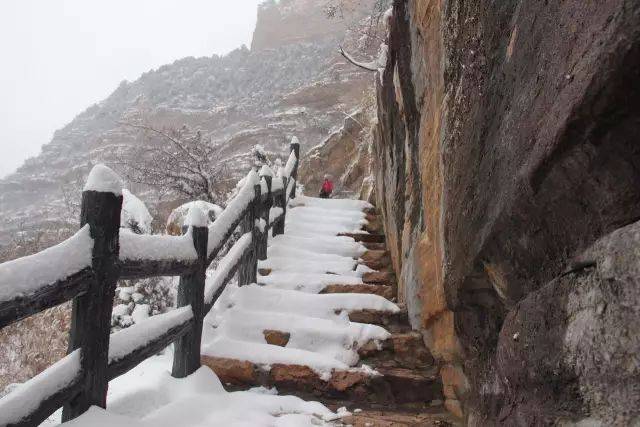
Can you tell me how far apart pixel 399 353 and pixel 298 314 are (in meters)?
1.04

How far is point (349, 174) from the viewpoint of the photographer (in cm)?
1557

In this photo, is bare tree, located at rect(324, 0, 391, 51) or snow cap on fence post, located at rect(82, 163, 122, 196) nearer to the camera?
snow cap on fence post, located at rect(82, 163, 122, 196)

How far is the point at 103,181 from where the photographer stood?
1.96 m

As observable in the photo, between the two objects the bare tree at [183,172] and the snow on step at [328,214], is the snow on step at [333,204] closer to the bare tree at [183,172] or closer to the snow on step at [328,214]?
the snow on step at [328,214]

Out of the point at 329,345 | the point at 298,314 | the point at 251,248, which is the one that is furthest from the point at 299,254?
the point at 329,345

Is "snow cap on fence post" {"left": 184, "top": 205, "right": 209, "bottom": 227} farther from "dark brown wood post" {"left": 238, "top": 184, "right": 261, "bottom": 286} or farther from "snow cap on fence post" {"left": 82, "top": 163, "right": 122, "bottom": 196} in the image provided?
"dark brown wood post" {"left": 238, "top": 184, "right": 261, "bottom": 286}

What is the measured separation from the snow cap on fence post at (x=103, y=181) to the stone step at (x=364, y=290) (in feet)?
9.79

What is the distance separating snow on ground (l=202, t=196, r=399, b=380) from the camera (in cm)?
340

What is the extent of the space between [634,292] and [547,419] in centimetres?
61

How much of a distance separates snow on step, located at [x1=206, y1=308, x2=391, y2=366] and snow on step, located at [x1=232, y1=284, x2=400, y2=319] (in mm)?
222

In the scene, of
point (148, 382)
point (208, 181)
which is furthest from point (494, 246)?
point (208, 181)

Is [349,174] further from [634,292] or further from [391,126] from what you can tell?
[634,292]

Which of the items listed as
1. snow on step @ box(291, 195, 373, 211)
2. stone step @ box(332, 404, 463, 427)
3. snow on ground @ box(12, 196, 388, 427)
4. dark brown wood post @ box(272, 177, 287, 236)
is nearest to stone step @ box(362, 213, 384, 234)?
snow on step @ box(291, 195, 373, 211)

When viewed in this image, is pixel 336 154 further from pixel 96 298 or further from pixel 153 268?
pixel 96 298
